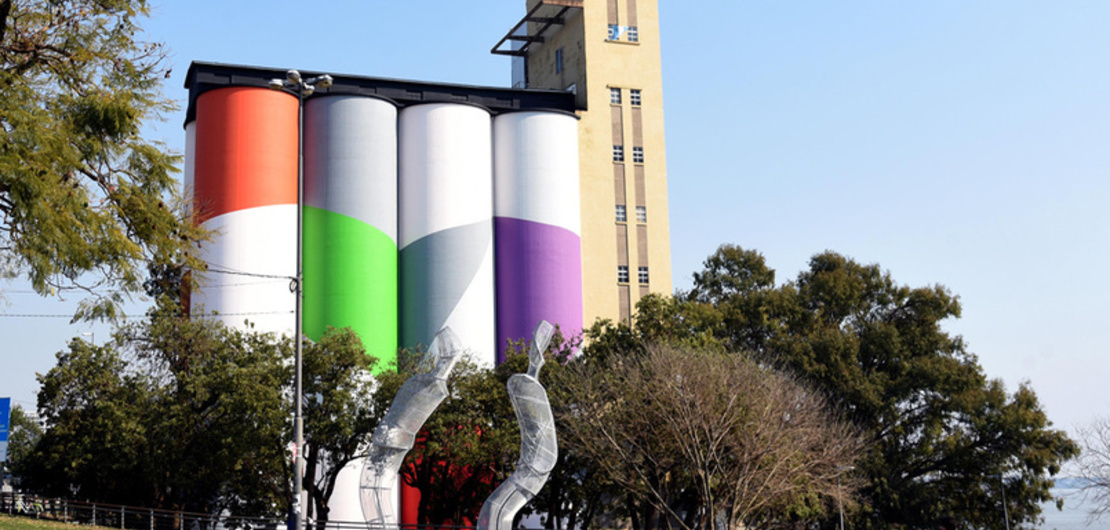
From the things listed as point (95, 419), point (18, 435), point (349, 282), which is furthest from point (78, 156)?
point (18, 435)

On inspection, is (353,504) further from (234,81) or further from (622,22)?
(622,22)

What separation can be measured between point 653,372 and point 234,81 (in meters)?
32.9

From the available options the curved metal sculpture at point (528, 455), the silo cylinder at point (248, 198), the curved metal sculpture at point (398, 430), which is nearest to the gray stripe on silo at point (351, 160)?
the silo cylinder at point (248, 198)

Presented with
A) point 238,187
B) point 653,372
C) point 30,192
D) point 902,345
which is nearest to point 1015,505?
point 902,345

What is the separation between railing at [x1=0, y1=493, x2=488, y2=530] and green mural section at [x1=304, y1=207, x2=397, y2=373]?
1301 centimetres

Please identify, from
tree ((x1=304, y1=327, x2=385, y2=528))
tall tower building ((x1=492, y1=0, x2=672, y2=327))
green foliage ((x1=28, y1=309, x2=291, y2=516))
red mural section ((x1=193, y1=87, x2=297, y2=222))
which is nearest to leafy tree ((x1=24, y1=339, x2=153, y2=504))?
green foliage ((x1=28, y1=309, x2=291, y2=516))

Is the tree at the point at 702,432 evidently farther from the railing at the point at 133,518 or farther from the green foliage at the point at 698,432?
the railing at the point at 133,518

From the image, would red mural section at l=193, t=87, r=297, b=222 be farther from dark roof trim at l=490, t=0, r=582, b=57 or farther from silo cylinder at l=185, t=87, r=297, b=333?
dark roof trim at l=490, t=0, r=582, b=57

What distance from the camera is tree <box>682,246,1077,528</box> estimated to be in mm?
56969

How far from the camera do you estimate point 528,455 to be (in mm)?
29406

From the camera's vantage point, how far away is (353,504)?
54906 mm

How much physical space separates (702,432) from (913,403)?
88.1 ft

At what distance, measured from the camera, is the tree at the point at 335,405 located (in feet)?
140

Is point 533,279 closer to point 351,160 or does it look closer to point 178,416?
point 351,160
